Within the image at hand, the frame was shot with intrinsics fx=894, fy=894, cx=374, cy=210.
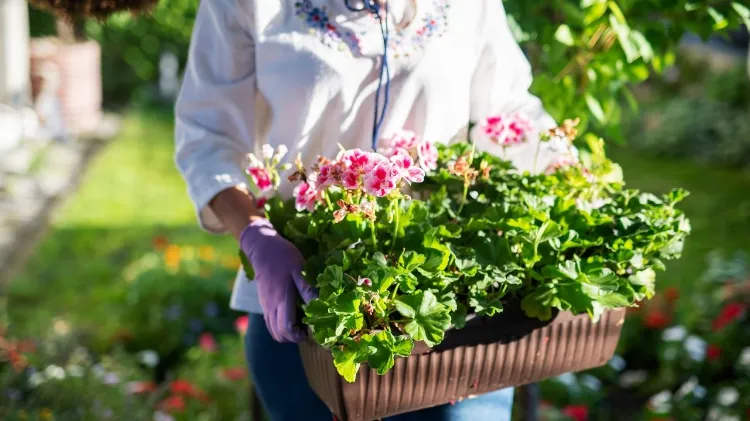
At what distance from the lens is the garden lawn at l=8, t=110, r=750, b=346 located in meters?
4.25

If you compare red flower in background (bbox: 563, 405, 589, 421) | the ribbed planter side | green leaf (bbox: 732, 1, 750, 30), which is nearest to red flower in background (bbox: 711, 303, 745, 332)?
red flower in background (bbox: 563, 405, 589, 421)

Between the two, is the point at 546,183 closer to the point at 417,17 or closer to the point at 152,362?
the point at 417,17

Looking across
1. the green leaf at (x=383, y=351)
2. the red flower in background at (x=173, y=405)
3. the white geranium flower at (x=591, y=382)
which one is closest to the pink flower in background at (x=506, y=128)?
the green leaf at (x=383, y=351)

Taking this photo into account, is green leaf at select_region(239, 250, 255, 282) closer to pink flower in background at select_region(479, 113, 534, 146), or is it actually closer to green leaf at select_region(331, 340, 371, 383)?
green leaf at select_region(331, 340, 371, 383)

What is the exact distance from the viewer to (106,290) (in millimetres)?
4258

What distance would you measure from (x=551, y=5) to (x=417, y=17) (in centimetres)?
70

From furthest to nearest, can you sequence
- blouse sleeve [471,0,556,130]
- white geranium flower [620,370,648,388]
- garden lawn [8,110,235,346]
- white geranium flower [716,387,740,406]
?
garden lawn [8,110,235,346] → white geranium flower [620,370,648,388] → white geranium flower [716,387,740,406] → blouse sleeve [471,0,556,130]

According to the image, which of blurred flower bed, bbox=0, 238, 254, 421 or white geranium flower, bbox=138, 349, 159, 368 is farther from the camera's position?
white geranium flower, bbox=138, 349, 159, 368

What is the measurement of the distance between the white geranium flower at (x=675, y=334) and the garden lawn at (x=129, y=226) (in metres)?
1.02

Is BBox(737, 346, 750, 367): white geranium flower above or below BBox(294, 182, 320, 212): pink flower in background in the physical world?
below

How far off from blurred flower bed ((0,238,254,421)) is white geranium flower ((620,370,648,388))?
1422 millimetres

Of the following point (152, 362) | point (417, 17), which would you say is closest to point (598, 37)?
point (417, 17)

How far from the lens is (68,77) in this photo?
25.7 ft

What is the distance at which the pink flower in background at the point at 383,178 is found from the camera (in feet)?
3.87
